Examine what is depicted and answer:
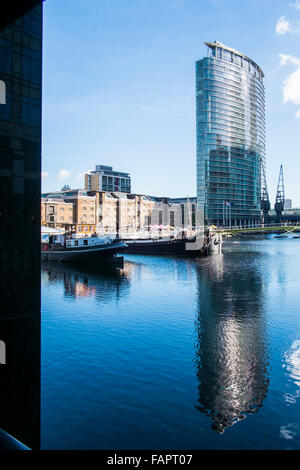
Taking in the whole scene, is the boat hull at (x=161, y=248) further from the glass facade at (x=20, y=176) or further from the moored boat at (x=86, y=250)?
the glass facade at (x=20, y=176)

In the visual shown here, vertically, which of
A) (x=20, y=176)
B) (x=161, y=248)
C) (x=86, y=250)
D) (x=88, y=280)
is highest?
(x=20, y=176)

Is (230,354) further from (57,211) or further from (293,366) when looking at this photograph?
(57,211)

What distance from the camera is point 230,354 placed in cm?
1744

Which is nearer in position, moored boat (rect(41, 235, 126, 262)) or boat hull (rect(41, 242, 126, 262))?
boat hull (rect(41, 242, 126, 262))

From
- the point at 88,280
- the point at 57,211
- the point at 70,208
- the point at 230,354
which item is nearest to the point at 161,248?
the point at 88,280

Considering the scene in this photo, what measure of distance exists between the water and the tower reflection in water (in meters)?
0.06

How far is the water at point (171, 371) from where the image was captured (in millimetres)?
10750

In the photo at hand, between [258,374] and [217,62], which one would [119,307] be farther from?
[217,62]

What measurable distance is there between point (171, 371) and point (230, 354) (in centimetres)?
370

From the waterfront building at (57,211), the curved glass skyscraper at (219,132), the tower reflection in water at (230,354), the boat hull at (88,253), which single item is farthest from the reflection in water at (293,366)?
the curved glass skyscraper at (219,132)

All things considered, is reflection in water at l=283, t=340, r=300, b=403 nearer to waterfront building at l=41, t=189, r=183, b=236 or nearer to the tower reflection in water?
the tower reflection in water

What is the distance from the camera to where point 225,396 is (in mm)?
13125

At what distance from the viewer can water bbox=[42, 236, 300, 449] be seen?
35.3 feet

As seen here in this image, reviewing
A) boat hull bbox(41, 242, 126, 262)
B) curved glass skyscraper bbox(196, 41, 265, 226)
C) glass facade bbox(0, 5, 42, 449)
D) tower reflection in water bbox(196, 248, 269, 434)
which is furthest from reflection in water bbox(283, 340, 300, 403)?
curved glass skyscraper bbox(196, 41, 265, 226)
